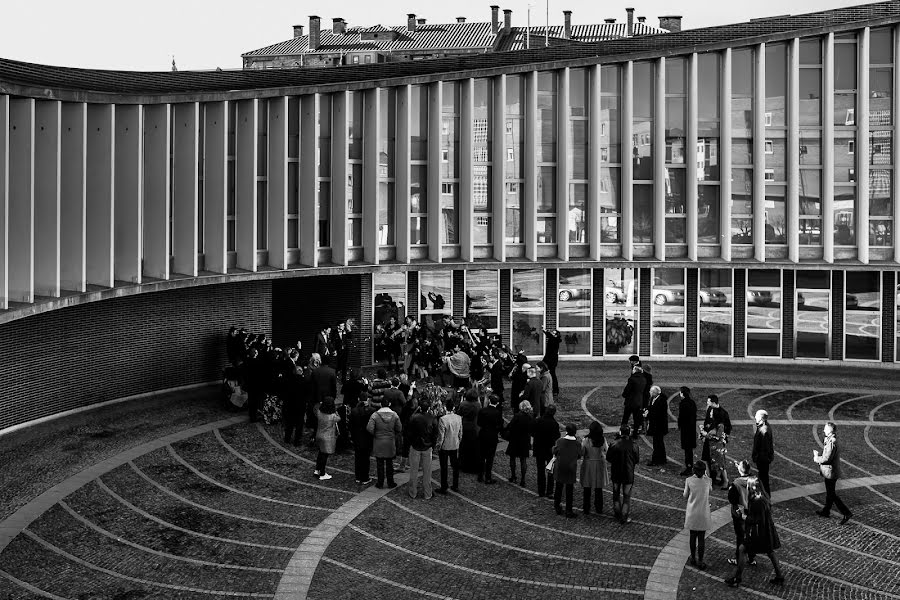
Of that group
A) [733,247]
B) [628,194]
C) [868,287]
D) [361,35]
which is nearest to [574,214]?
[628,194]

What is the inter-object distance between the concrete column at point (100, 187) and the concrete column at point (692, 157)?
15992 mm

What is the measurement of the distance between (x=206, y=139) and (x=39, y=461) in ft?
30.1

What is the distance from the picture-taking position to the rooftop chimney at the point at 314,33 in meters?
124

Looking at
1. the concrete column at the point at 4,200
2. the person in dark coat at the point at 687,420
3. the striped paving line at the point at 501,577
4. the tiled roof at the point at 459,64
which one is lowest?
the striped paving line at the point at 501,577

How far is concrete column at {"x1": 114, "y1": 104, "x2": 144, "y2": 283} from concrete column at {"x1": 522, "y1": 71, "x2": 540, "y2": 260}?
11420 millimetres

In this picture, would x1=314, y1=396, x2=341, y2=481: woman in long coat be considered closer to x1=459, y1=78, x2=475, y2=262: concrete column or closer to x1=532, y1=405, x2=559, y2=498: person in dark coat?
x1=532, y1=405, x2=559, y2=498: person in dark coat

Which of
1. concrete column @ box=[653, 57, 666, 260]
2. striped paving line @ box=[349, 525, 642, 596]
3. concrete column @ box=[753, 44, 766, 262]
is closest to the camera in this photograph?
striped paving line @ box=[349, 525, 642, 596]

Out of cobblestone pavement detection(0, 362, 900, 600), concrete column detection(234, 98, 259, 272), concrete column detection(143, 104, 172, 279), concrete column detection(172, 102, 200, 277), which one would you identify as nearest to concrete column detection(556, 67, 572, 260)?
concrete column detection(234, 98, 259, 272)

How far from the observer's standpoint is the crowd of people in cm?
1528

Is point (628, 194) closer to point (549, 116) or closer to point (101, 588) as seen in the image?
point (549, 116)

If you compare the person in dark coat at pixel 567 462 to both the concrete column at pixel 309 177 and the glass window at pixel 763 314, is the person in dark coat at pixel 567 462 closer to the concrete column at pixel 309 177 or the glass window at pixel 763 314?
the concrete column at pixel 309 177

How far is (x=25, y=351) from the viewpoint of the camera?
74.1 ft

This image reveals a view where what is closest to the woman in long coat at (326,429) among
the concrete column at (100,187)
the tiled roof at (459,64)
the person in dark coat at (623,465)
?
the person in dark coat at (623,465)

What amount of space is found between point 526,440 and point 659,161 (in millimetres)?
14893
